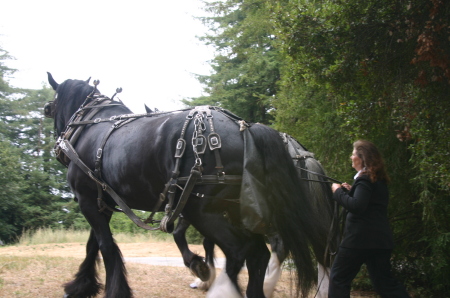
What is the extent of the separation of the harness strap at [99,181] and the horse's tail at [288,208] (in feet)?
4.15

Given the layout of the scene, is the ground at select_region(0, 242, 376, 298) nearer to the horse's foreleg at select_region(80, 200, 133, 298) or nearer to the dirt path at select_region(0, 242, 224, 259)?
the horse's foreleg at select_region(80, 200, 133, 298)

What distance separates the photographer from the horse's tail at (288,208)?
4.40m

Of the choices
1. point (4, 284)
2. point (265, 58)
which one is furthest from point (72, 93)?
point (265, 58)

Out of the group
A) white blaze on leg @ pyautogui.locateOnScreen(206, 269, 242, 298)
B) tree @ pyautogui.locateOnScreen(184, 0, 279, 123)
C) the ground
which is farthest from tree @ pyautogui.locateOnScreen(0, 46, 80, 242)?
white blaze on leg @ pyautogui.locateOnScreen(206, 269, 242, 298)

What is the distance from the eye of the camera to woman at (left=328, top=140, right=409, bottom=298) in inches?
169

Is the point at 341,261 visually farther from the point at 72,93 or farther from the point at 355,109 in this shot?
the point at 72,93


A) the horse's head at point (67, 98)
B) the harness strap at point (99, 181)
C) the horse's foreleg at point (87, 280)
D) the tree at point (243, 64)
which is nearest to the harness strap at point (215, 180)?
the harness strap at point (99, 181)

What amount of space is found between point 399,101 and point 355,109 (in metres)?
0.70

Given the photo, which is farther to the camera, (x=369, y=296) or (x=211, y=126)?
(x=369, y=296)

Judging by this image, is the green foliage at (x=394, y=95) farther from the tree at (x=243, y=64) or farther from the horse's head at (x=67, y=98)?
the tree at (x=243, y=64)

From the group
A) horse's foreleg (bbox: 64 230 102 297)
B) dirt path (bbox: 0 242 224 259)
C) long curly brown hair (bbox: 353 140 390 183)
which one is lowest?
dirt path (bbox: 0 242 224 259)

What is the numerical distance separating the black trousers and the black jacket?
0.08m

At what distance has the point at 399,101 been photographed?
5.89 meters

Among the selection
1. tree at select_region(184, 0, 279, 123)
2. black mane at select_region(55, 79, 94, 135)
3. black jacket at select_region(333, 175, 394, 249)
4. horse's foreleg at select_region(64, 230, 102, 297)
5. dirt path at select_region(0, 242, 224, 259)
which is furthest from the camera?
tree at select_region(184, 0, 279, 123)
